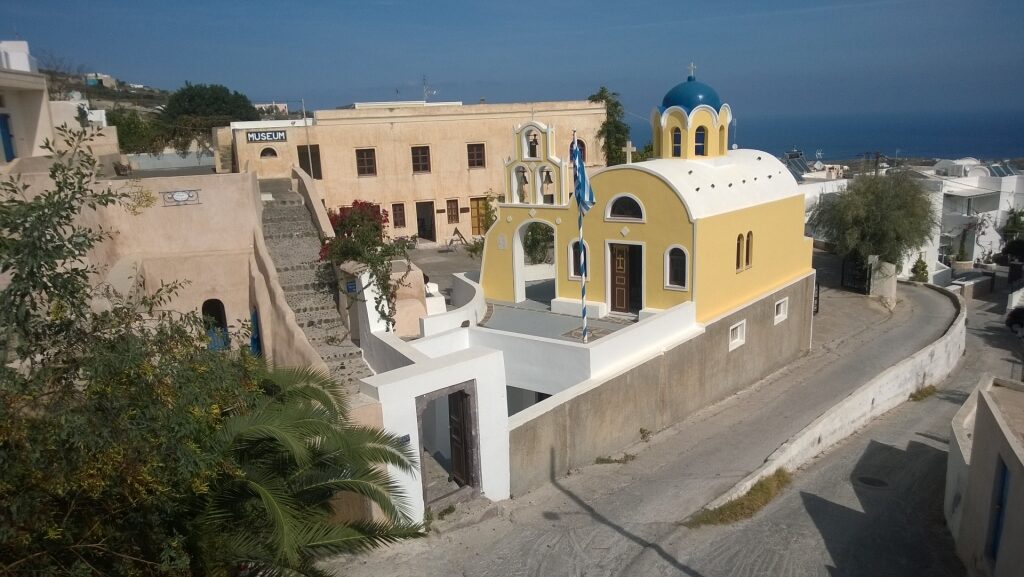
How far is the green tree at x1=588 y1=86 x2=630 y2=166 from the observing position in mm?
36750

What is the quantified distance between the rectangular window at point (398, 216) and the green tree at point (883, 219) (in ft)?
62.8

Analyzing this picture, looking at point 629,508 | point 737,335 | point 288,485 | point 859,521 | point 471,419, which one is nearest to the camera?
point 288,485

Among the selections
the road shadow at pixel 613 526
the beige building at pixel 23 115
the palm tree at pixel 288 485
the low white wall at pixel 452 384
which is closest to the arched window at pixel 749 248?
the road shadow at pixel 613 526

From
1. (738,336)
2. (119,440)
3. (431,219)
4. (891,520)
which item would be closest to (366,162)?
(431,219)

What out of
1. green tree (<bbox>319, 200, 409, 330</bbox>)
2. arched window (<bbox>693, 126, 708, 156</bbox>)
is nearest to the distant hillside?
green tree (<bbox>319, 200, 409, 330</bbox>)

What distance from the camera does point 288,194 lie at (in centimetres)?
2058

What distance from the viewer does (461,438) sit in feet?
38.3

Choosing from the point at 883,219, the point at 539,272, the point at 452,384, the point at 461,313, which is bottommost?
the point at 539,272

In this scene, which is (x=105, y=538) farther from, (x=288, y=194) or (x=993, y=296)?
Answer: (x=993, y=296)

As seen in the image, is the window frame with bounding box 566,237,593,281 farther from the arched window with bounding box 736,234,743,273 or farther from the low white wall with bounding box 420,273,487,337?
the arched window with bounding box 736,234,743,273

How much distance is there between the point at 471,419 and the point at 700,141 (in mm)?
12755

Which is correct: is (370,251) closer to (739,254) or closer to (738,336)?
(739,254)

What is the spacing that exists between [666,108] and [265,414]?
16.5 m

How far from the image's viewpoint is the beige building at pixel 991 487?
9.85 meters
